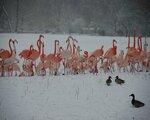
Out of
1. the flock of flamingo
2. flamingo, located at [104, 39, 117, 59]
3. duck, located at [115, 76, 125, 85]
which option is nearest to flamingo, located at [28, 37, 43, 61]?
the flock of flamingo

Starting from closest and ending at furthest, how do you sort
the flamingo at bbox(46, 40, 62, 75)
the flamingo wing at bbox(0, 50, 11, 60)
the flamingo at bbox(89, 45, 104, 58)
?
the flamingo wing at bbox(0, 50, 11, 60), the flamingo at bbox(46, 40, 62, 75), the flamingo at bbox(89, 45, 104, 58)

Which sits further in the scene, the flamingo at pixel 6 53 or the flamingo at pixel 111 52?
the flamingo at pixel 111 52

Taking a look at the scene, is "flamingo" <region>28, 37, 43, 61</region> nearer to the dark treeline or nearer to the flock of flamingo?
the flock of flamingo

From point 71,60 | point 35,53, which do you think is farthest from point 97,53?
point 35,53

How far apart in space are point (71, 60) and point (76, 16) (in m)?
0.38

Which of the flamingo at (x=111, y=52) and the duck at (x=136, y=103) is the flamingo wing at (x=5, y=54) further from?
the duck at (x=136, y=103)

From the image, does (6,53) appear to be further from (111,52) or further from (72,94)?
(111,52)

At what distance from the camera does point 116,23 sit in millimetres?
2893

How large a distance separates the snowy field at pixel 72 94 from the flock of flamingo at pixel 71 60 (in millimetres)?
41

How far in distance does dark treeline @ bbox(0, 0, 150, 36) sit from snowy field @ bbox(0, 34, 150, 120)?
0.24ft

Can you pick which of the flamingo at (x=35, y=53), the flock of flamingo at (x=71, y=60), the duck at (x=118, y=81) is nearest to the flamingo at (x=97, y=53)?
the flock of flamingo at (x=71, y=60)

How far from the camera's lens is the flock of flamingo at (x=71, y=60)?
8.57ft

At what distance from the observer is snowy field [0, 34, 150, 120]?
2596mm

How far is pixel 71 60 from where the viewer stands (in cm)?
276
